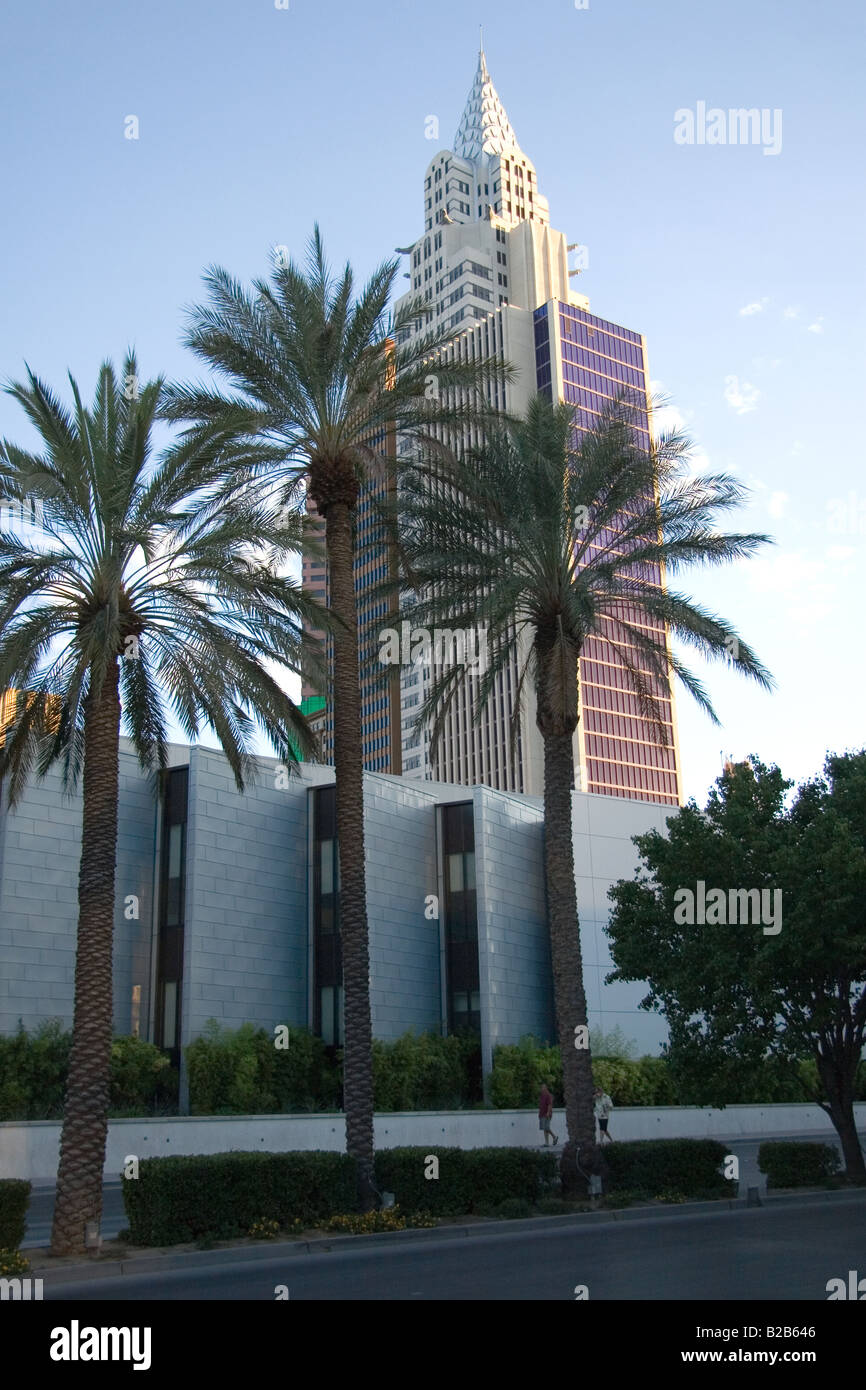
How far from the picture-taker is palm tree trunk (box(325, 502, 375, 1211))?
1997 cm

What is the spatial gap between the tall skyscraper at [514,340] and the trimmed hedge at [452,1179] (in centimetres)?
9672

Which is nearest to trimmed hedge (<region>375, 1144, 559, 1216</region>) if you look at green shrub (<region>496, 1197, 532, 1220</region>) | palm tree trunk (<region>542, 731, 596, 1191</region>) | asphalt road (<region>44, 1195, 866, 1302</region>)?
green shrub (<region>496, 1197, 532, 1220</region>)

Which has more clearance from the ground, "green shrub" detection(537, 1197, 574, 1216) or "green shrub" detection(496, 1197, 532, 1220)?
"green shrub" detection(496, 1197, 532, 1220)

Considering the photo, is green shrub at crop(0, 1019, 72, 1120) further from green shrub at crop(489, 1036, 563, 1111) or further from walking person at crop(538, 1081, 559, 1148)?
green shrub at crop(489, 1036, 563, 1111)

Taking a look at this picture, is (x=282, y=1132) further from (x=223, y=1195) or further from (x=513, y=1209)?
(x=223, y=1195)

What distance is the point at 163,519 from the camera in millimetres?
18875

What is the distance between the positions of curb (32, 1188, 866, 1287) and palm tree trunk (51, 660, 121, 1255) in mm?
1037

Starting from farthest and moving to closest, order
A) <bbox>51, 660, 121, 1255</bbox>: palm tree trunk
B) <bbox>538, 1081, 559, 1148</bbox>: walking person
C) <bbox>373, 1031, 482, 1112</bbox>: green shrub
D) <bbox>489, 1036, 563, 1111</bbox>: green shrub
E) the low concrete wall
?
<bbox>489, 1036, 563, 1111</bbox>: green shrub → <bbox>373, 1031, 482, 1112</bbox>: green shrub → <bbox>538, 1081, 559, 1148</bbox>: walking person → the low concrete wall → <bbox>51, 660, 121, 1255</bbox>: palm tree trunk

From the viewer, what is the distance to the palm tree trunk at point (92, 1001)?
16.2 meters

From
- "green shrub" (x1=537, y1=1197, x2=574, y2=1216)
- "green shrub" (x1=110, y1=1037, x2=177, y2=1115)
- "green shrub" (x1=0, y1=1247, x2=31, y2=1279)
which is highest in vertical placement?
"green shrub" (x1=110, y1=1037, x2=177, y2=1115)

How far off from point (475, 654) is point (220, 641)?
7676 millimetres

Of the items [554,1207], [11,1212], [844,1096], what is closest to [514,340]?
[844,1096]

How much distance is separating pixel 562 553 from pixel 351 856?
6948 millimetres
